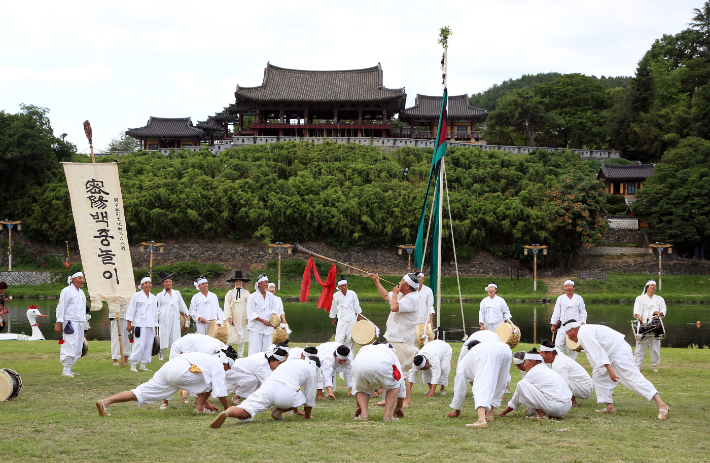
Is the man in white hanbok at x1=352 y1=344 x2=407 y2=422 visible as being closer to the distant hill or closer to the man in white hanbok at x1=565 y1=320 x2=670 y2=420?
the man in white hanbok at x1=565 y1=320 x2=670 y2=420

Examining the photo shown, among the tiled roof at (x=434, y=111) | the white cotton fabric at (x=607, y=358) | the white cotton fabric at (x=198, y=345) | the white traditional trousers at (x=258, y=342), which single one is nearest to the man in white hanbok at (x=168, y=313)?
the white traditional trousers at (x=258, y=342)

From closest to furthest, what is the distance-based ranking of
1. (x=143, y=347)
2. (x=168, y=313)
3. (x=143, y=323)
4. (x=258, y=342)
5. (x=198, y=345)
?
(x=198, y=345), (x=258, y=342), (x=143, y=347), (x=143, y=323), (x=168, y=313)

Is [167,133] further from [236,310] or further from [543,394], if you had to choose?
[543,394]

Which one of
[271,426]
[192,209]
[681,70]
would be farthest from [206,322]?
[681,70]

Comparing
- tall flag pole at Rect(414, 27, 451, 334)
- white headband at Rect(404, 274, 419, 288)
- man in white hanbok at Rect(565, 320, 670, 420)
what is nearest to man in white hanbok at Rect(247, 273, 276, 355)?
tall flag pole at Rect(414, 27, 451, 334)

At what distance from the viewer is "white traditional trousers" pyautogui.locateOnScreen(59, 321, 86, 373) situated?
11.7 meters

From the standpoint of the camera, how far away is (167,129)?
64250mm

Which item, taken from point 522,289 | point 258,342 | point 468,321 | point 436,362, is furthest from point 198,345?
point 522,289

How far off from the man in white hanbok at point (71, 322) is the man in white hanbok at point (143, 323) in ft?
3.09

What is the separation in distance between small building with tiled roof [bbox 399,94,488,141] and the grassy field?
2147 inches

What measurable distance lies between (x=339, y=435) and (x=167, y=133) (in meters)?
61.0

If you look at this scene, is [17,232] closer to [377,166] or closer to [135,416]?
[377,166]

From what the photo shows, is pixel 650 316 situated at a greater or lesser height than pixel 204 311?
lesser

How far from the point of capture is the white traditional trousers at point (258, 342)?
12469mm
